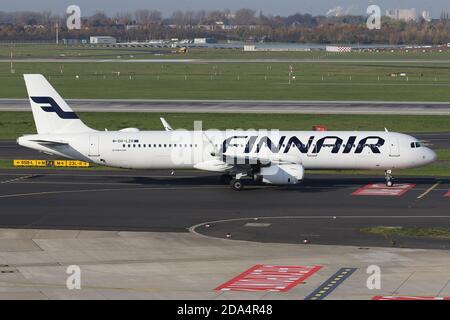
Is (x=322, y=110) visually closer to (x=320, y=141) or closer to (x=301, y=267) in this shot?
(x=320, y=141)

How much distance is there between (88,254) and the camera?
158ft

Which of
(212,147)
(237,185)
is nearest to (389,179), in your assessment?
(237,185)

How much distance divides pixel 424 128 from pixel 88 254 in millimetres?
63444

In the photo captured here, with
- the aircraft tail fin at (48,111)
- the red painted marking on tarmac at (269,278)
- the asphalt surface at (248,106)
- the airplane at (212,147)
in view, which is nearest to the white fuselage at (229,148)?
the airplane at (212,147)

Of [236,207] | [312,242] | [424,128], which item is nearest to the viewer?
[312,242]

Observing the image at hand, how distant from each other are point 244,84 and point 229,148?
9281 centimetres

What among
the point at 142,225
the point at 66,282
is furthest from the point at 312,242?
the point at 66,282

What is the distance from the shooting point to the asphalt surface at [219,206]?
2153 inches

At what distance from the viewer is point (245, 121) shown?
10819cm

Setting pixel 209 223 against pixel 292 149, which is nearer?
pixel 209 223

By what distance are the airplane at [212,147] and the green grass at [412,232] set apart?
1604 cm

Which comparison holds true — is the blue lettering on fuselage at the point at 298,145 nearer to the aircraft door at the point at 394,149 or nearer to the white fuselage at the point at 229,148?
the white fuselage at the point at 229,148

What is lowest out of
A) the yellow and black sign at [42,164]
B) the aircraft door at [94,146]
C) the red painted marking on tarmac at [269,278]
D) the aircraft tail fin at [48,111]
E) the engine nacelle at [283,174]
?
the yellow and black sign at [42,164]

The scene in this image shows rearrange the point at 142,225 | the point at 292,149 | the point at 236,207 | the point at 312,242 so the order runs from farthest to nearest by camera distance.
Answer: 1. the point at 292,149
2. the point at 236,207
3. the point at 142,225
4. the point at 312,242
